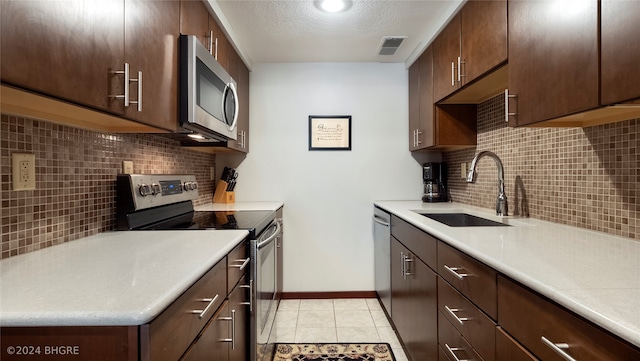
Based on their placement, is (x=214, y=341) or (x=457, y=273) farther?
(x=457, y=273)

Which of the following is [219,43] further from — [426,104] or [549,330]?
[549,330]

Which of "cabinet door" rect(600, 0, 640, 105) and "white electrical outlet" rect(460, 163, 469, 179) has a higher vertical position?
"cabinet door" rect(600, 0, 640, 105)

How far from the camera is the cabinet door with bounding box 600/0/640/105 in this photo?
32.8 inches

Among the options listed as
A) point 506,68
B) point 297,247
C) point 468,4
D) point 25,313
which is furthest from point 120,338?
point 297,247

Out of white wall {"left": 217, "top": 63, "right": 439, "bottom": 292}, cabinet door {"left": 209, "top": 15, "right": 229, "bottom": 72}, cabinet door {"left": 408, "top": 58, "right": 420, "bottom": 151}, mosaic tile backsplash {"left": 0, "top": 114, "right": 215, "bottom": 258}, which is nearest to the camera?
mosaic tile backsplash {"left": 0, "top": 114, "right": 215, "bottom": 258}

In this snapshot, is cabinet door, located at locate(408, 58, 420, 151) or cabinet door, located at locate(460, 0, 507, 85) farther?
cabinet door, located at locate(408, 58, 420, 151)

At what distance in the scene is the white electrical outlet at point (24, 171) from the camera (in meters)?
0.96

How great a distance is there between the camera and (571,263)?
0.86 meters

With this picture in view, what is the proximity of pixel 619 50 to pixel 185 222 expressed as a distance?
1.82 metres

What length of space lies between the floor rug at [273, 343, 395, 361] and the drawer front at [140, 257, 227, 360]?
1151 mm

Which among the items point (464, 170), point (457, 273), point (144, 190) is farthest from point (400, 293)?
point (144, 190)

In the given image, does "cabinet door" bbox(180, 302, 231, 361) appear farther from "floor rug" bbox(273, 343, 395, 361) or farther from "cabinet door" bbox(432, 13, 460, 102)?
"cabinet door" bbox(432, 13, 460, 102)

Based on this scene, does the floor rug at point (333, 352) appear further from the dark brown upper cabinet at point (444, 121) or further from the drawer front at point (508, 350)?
the dark brown upper cabinet at point (444, 121)

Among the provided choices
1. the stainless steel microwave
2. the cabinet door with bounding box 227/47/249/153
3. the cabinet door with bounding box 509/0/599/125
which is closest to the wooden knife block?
the cabinet door with bounding box 227/47/249/153
